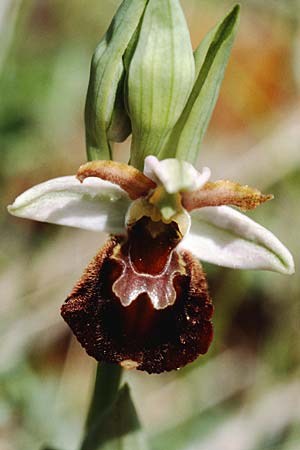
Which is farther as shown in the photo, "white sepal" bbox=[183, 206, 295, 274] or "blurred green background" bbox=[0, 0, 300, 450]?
"blurred green background" bbox=[0, 0, 300, 450]

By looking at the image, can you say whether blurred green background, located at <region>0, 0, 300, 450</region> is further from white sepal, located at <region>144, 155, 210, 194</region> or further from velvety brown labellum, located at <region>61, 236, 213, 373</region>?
white sepal, located at <region>144, 155, 210, 194</region>

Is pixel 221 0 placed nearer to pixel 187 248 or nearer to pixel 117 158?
pixel 117 158

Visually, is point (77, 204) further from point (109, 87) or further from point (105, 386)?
point (105, 386)

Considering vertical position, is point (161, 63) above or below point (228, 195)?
above

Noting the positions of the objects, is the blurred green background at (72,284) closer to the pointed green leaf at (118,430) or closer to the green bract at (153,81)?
the pointed green leaf at (118,430)

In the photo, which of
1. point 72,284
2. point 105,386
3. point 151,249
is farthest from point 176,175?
point 72,284

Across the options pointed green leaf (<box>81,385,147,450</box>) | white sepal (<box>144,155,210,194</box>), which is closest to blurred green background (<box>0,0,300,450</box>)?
pointed green leaf (<box>81,385,147,450</box>)

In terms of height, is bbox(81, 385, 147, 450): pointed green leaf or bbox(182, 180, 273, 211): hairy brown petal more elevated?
bbox(182, 180, 273, 211): hairy brown petal

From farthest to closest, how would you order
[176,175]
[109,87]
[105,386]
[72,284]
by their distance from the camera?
1. [72,284]
2. [105,386]
3. [109,87]
4. [176,175]
